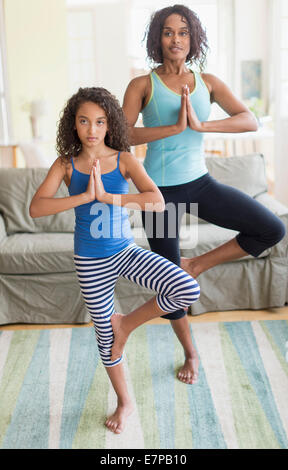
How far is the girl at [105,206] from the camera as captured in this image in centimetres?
171

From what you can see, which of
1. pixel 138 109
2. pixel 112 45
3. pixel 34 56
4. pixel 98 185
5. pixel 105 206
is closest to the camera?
pixel 98 185

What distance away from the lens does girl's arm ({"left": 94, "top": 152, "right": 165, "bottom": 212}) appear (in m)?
1.70

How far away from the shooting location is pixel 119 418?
1.95 metres

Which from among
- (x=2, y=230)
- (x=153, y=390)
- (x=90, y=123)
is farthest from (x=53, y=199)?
(x=2, y=230)

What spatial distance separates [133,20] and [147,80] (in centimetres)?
723

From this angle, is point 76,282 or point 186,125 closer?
point 186,125

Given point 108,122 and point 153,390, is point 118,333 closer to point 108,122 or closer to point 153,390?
point 153,390

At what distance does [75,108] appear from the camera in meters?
1.74

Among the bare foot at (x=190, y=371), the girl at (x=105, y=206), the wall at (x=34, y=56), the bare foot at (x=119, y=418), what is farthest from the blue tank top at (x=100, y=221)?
the wall at (x=34, y=56)

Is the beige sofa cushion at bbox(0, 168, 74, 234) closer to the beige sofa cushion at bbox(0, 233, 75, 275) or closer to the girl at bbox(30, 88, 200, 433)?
the beige sofa cushion at bbox(0, 233, 75, 275)

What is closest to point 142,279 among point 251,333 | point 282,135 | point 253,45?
point 251,333

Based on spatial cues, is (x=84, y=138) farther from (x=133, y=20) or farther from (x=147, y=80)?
(x=133, y=20)

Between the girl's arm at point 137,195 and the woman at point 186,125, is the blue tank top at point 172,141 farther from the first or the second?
the girl's arm at point 137,195

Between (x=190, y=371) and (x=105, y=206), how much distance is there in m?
0.93
